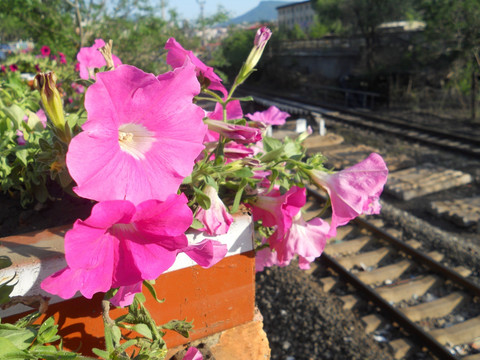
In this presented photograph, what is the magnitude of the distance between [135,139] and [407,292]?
4009 millimetres

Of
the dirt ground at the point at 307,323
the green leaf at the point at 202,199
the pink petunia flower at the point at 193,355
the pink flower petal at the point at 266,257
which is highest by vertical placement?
the green leaf at the point at 202,199

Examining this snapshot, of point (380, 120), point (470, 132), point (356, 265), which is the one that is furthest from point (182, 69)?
point (380, 120)

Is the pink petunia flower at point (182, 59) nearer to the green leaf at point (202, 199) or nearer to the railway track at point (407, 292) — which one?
the green leaf at point (202, 199)

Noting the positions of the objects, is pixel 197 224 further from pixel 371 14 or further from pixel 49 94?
pixel 371 14

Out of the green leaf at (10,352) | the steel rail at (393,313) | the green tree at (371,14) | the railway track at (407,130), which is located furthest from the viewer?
the green tree at (371,14)

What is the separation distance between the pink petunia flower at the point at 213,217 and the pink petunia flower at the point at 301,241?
7.1 inches

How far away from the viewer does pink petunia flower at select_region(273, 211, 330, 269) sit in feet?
3.23

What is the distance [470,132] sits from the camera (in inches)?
433

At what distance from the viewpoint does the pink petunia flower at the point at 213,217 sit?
86 centimetres

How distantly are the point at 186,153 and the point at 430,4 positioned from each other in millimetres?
17229

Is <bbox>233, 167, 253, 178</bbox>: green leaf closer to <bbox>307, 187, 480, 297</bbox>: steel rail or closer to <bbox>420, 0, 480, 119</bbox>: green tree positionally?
<bbox>307, 187, 480, 297</bbox>: steel rail

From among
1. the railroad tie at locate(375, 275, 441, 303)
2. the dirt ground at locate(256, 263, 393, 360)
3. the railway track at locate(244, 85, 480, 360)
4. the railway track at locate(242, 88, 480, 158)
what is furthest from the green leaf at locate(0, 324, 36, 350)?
the railway track at locate(242, 88, 480, 158)

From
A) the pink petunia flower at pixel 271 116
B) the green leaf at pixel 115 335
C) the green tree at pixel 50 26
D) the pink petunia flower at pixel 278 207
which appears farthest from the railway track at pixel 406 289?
the green tree at pixel 50 26

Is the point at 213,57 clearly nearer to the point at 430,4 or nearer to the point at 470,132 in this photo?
the point at 430,4
